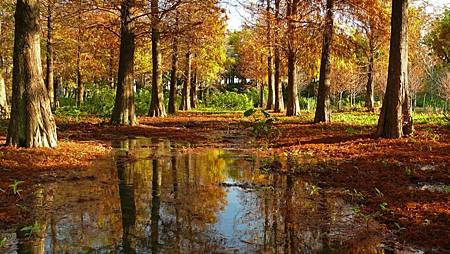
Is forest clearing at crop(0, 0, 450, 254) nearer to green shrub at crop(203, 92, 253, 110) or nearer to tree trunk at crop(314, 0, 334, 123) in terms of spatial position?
tree trunk at crop(314, 0, 334, 123)

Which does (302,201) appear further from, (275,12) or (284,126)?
(275,12)

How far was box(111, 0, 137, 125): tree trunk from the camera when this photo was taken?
59.1 ft

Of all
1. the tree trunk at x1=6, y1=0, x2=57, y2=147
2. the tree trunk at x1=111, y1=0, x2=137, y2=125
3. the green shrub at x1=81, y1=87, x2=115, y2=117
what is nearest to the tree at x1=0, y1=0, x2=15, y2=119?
the green shrub at x1=81, y1=87, x2=115, y2=117

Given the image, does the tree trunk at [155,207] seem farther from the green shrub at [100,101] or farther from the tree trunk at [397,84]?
the green shrub at [100,101]

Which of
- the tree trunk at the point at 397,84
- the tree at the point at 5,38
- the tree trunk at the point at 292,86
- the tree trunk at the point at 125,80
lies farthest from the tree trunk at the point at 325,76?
the tree at the point at 5,38

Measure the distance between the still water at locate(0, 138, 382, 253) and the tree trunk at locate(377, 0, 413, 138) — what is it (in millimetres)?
5440

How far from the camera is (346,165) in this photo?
9.36m

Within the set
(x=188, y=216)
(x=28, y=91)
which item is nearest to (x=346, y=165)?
(x=188, y=216)

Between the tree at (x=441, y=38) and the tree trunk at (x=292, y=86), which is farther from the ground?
the tree at (x=441, y=38)

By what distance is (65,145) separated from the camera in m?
11.2

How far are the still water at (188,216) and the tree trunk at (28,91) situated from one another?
200cm

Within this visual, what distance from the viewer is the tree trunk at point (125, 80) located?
709 inches

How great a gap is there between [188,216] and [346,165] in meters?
4.70

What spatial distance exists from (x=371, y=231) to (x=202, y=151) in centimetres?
708
